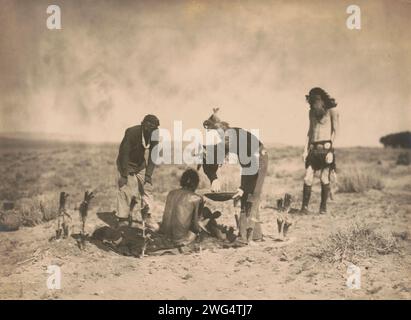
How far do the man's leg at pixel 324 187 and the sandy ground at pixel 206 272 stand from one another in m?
0.30

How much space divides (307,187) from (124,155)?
2.74 m

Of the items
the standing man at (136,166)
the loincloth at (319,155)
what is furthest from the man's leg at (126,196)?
the loincloth at (319,155)

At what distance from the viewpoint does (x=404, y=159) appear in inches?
401

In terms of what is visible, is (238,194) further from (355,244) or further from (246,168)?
(355,244)

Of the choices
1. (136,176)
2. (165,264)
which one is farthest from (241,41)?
(165,264)

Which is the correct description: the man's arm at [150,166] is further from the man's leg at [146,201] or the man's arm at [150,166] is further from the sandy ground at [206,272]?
the sandy ground at [206,272]

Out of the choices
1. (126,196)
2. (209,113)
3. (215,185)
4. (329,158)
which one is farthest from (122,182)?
(329,158)

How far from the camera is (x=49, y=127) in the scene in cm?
1020

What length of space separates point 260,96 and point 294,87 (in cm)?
53

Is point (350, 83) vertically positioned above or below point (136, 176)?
above

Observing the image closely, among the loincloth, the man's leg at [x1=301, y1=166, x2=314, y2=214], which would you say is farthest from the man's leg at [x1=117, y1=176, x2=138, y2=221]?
the loincloth

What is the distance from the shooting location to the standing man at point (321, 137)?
10.1m

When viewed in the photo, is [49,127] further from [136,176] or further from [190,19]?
[190,19]
